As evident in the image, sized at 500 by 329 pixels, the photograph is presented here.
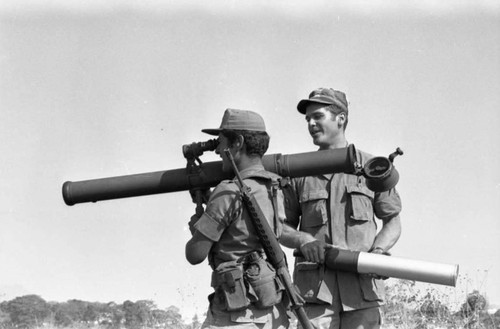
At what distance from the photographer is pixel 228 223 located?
4051 millimetres

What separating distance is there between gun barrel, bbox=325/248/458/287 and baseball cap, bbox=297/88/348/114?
3.34ft

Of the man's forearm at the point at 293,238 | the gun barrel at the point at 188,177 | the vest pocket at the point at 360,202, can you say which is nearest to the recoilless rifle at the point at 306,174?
the gun barrel at the point at 188,177

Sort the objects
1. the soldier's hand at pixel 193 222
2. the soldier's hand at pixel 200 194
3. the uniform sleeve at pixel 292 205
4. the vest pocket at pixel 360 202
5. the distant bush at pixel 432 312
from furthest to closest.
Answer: the distant bush at pixel 432 312 → the uniform sleeve at pixel 292 205 → the vest pocket at pixel 360 202 → the soldier's hand at pixel 200 194 → the soldier's hand at pixel 193 222

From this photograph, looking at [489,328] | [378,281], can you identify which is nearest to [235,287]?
[378,281]

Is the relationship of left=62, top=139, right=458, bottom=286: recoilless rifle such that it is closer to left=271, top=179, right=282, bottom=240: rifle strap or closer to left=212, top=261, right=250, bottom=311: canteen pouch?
left=271, top=179, right=282, bottom=240: rifle strap

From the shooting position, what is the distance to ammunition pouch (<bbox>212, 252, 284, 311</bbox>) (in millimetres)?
4004

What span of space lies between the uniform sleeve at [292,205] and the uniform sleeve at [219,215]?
1.37 metres

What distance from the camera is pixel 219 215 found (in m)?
4.02

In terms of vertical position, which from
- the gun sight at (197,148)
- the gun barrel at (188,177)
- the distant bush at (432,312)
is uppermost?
the gun sight at (197,148)

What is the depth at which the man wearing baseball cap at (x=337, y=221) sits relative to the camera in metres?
5.04

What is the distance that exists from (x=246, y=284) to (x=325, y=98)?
1752 millimetres

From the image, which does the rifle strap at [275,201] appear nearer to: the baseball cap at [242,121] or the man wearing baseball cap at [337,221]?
the baseball cap at [242,121]

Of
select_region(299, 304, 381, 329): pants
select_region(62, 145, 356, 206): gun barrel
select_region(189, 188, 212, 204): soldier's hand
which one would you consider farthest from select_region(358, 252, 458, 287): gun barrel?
select_region(189, 188, 212, 204): soldier's hand

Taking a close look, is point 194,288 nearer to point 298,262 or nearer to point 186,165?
point 298,262
